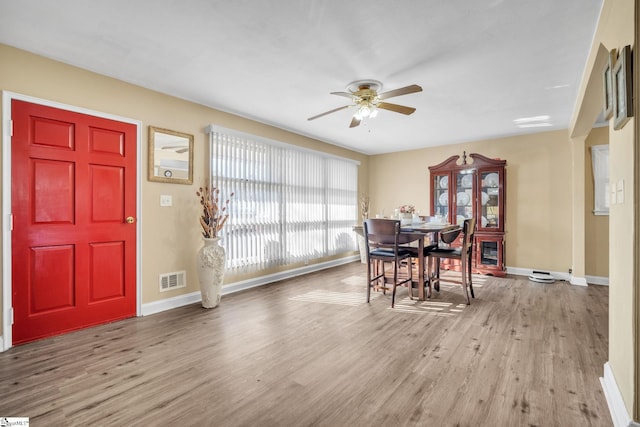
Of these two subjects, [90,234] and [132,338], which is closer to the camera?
[132,338]

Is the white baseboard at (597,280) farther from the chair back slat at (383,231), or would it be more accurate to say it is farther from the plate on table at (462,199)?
the chair back slat at (383,231)

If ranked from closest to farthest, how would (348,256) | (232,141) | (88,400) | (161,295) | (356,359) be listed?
(88,400)
(356,359)
(161,295)
(232,141)
(348,256)

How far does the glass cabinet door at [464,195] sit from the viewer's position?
5.60m

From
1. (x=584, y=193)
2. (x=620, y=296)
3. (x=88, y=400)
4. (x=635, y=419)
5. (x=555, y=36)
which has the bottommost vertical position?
(x=88, y=400)

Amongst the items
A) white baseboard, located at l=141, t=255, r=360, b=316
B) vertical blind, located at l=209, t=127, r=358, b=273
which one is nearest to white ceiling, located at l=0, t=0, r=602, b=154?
vertical blind, located at l=209, t=127, r=358, b=273

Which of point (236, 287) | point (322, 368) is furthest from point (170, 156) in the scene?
point (322, 368)

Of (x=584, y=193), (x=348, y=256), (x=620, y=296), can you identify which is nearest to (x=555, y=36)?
(x=620, y=296)

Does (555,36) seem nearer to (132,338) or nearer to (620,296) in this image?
(620,296)

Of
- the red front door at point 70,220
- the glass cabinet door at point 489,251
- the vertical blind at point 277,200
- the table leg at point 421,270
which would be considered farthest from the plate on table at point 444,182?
the red front door at point 70,220

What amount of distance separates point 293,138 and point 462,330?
3.89m

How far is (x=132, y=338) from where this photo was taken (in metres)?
2.72

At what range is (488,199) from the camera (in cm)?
547

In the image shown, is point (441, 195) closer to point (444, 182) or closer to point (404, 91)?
point (444, 182)

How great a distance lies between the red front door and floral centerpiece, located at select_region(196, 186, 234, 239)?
0.74m
